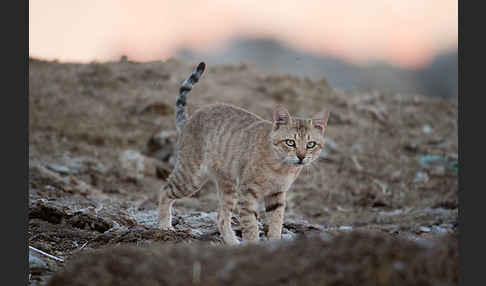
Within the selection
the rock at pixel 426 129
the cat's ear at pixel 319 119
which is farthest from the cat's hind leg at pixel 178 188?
the rock at pixel 426 129

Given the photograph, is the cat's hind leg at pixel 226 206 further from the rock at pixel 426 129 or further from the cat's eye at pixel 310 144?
the rock at pixel 426 129

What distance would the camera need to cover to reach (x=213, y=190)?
9.95 meters

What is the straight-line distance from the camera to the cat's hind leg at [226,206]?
604 cm

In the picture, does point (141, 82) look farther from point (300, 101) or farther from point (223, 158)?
point (223, 158)

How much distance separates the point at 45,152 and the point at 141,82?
3.92 metres

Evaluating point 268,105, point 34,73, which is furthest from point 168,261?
point 34,73

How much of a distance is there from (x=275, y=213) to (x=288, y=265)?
3.19 m

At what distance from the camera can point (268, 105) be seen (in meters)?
12.8

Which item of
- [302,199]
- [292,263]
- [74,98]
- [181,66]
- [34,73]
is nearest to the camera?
[292,263]

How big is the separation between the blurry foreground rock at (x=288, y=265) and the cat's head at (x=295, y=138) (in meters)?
2.81

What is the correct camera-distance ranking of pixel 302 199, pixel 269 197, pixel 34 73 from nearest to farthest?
pixel 269 197 < pixel 302 199 < pixel 34 73

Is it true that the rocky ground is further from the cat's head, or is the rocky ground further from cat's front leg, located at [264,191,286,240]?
the cat's head

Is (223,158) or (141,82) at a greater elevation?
(141,82)

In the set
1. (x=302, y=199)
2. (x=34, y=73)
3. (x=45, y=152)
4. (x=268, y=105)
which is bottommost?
(x=302, y=199)
